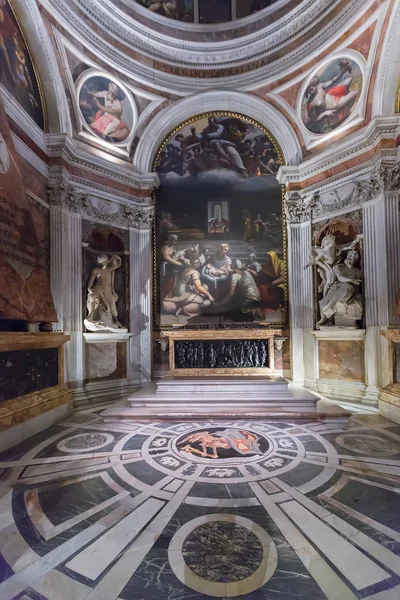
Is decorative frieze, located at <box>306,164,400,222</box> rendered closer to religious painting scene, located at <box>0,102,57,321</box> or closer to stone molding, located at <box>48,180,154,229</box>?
stone molding, located at <box>48,180,154,229</box>

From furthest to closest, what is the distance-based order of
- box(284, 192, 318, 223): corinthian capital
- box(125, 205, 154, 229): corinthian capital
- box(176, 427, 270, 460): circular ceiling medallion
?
1. box(125, 205, 154, 229): corinthian capital
2. box(284, 192, 318, 223): corinthian capital
3. box(176, 427, 270, 460): circular ceiling medallion

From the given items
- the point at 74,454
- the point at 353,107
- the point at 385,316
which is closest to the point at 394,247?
the point at 385,316

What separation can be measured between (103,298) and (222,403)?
4448mm

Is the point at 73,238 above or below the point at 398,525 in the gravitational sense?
above

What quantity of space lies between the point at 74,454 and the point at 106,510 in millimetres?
1727

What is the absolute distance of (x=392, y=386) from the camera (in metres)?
6.16

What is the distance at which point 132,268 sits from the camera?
8.91 m

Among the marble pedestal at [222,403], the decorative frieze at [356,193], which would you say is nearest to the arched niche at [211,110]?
the decorative frieze at [356,193]

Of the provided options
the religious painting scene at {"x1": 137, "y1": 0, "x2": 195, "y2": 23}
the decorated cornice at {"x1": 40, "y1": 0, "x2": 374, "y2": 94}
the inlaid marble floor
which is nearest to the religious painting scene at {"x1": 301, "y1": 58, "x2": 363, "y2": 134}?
the decorated cornice at {"x1": 40, "y1": 0, "x2": 374, "y2": 94}

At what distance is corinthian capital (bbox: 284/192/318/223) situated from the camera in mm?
8734

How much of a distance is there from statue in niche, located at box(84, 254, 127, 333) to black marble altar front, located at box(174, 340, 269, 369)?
6.96 ft

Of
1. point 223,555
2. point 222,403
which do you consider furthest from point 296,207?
point 223,555

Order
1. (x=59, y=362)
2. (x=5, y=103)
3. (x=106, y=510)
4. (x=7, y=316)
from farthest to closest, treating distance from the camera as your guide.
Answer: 1. (x=59, y=362)
2. (x=5, y=103)
3. (x=7, y=316)
4. (x=106, y=510)

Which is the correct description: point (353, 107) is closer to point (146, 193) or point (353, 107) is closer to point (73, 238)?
point (146, 193)
